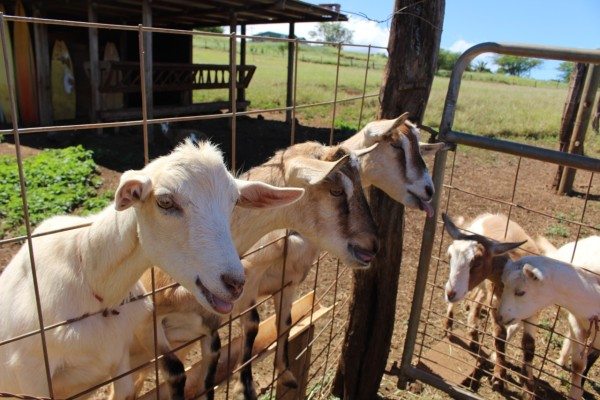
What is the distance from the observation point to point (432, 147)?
10.4 feet

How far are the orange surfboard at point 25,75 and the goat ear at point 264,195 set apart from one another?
11.4 m

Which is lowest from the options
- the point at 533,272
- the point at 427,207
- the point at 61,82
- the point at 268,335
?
the point at 268,335

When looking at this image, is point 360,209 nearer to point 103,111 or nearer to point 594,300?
point 594,300

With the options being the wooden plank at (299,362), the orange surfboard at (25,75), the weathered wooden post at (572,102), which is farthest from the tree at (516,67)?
the wooden plank at (299,362)

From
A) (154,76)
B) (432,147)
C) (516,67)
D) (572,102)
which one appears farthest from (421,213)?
(516,67)

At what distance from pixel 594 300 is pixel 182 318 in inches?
99.4

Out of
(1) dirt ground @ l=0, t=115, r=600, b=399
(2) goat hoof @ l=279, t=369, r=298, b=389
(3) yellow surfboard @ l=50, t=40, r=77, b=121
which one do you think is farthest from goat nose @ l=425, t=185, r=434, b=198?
(3) yellow surfboard @ l=50, t=40, r=77, b=121

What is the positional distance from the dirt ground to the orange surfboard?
2.08 metres

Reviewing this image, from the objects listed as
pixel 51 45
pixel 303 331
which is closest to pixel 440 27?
pixel 303 331

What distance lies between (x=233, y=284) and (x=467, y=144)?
67.3 inches

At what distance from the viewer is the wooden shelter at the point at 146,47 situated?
30.4ft

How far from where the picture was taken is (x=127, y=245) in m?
1.77

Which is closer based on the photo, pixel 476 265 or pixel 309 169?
pixel 309 169

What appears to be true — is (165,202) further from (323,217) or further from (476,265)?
(476,265)
